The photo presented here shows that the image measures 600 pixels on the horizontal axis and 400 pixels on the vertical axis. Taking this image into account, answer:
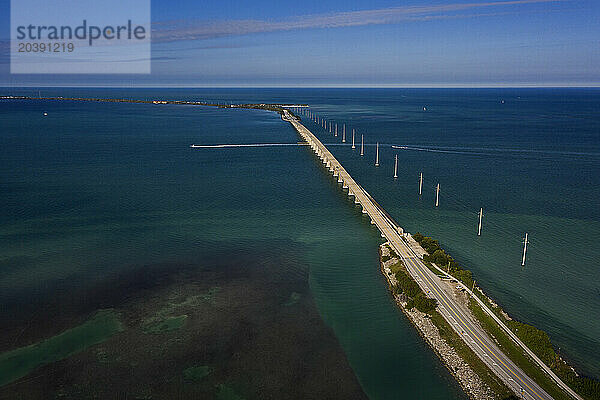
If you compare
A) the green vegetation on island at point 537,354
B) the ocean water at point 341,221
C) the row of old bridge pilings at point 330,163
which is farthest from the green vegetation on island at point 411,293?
the row of old bridge pilings at point 330,163

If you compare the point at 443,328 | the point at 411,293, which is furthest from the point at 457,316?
the point at 411,293

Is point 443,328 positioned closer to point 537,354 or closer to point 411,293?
point 411,293

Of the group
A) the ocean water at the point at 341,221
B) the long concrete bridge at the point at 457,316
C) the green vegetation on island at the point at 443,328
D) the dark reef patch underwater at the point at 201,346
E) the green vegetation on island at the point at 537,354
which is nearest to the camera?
the green vegetation on island at the point at 537,354

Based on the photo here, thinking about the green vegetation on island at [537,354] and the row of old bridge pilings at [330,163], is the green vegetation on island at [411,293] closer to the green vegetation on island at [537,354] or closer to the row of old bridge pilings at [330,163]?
the green vegetation on island at [537,354]

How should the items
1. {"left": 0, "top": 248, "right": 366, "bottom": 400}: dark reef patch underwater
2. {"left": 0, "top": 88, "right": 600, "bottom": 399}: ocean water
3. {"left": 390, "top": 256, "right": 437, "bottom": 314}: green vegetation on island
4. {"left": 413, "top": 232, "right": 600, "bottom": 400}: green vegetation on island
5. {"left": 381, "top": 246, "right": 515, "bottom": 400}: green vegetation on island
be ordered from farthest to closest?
{"left": 0, "top": 88, "right": 600, "bottom": 399}: ocean water, {"left": 390, "top": 256, "right": 437, "bottom": 314}: green vegetation on island, {"left": 0, "top": 248, "right": 366, "bottom": 400}: dark reef patch underwater, {"left": 381, "top": 246, "right": 515, "bottom": 400}: green vegetation on island, {"left": 413, "top": 232, "right": 600, "bottom": 400}: green vegetation on island

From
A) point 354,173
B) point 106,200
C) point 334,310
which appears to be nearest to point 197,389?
point 334,310

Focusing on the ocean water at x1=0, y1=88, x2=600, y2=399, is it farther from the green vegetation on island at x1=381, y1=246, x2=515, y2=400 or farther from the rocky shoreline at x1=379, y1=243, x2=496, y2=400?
the green vegetation on island at x1=381, y1=246, x2=515, y2=400

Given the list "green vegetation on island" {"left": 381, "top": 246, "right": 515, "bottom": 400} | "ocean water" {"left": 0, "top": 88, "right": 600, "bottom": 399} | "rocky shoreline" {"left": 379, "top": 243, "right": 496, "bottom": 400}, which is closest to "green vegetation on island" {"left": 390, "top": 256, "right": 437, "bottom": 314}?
"green vegetation on island" {"left": 381, "top": 246, "right": 515, "bottom": 400}
